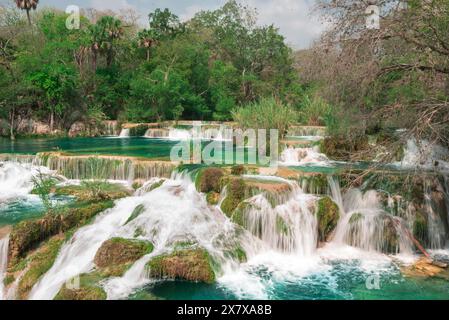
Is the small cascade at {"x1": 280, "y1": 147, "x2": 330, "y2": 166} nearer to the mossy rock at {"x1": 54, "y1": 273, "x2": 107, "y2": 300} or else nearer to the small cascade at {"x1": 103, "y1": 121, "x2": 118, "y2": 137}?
the mossy rock at {"x1": 54, "y1": 273, "x2": 107, "y2": 300}

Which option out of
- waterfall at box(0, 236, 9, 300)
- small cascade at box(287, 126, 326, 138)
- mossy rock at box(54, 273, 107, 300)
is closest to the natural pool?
mossy rock at box(54, 273, 107, 300)

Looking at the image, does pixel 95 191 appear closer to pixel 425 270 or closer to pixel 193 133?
pixel 425 270

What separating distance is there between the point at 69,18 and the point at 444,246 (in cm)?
3068

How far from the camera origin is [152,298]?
19.6 feet

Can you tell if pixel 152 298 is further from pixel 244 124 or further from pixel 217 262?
pixel 244 124

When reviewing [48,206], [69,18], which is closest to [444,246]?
[48,206]

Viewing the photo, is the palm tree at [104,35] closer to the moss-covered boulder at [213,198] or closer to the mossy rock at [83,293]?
the moss-covered boulder at [213,198]

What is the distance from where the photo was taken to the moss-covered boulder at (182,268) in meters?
6.73

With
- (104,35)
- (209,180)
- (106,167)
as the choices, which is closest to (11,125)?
(104,35)

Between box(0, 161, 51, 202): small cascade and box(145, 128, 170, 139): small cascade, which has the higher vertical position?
box(145, 128, 170, 139): small cascade

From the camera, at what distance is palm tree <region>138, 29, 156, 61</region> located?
104 feet

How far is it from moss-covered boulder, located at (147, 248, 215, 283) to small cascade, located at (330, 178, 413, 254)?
10.5 feet

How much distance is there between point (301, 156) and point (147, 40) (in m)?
21.8

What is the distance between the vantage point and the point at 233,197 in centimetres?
904
